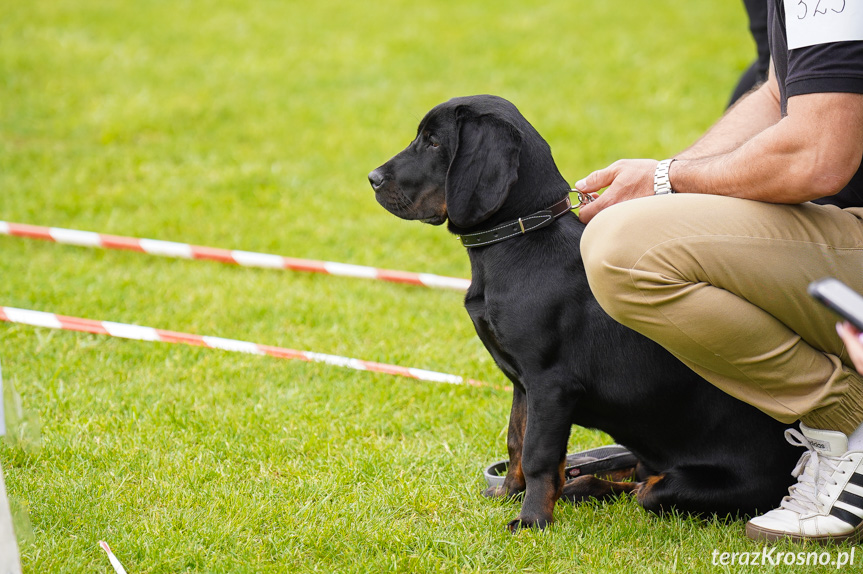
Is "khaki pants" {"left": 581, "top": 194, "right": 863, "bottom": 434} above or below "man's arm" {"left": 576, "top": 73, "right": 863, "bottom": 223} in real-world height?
below

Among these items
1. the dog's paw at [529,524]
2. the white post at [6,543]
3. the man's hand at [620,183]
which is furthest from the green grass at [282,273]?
the man's hand at [620,183]

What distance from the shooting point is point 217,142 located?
23.6 feet

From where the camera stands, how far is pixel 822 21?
86.1 inches

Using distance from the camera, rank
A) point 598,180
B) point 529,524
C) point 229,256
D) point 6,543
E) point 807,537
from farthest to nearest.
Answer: point 229,256 < point 598,180 < point 529,524 < point 807,537 < point 6,543

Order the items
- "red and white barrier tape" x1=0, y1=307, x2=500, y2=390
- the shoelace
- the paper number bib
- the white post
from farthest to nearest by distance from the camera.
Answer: "red and white barrier tape" x1=0, y1=307, x2=500, y2=390
the shoelace
the paper number bib
the white post

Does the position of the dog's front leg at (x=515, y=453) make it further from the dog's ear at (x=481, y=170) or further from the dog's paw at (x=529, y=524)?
the dog's ear at (x=481, y=170)

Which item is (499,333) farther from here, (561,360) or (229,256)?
(229,256)

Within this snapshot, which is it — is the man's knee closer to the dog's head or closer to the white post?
the dog's head

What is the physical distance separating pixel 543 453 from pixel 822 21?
1.35 metres

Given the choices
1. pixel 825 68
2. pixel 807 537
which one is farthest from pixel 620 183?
pixel 807 537

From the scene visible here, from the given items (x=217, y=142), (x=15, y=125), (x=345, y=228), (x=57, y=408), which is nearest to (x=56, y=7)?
(x=15, y=125)

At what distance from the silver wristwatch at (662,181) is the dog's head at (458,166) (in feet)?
1.34

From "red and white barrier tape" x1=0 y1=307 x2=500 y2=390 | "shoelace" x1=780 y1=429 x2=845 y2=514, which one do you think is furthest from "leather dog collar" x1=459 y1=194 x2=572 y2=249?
"red and white barrier tape" x1=0 y1=307 x2=500 y2=390

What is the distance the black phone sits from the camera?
61.6 inches
